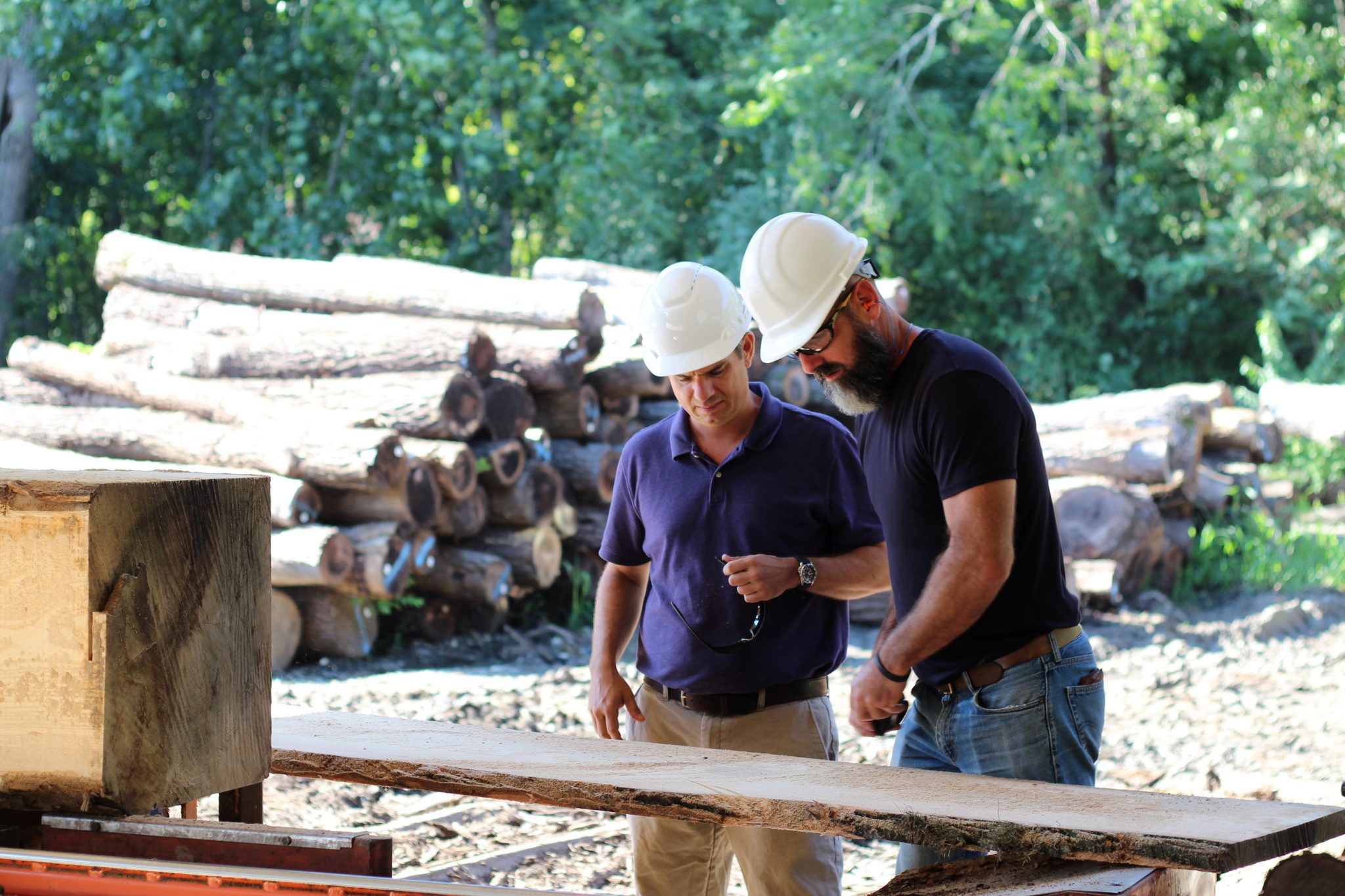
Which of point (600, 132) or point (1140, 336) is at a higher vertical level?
point (600, 132)

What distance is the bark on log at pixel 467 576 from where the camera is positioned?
775cm

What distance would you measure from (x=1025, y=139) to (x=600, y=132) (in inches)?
175

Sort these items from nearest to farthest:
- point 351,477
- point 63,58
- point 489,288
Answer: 1. point 351,477
2. point 489,288
3. point 63,58

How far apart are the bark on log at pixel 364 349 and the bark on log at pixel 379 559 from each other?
1.12m

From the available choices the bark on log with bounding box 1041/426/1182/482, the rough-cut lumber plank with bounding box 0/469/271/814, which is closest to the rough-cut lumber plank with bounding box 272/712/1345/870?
the rough-cut lumber plank with bounding box 0/469/271/814

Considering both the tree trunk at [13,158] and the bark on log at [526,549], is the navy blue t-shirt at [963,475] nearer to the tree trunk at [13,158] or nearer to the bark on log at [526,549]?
the bark on log at [526,549]

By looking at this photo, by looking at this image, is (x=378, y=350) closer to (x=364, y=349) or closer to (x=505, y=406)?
(x=364, y=349)

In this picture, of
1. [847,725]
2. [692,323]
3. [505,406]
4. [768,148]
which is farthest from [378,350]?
[768,148]

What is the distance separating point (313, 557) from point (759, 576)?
14.0ft

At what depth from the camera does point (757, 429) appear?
332 centimetres

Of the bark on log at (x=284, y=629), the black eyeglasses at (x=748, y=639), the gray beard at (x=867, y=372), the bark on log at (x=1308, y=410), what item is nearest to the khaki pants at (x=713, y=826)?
the black eyeglasses at (x=748, y=639)

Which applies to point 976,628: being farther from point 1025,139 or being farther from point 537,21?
point 537,21

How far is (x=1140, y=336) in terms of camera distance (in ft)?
50.4

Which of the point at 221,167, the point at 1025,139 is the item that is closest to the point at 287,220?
the point at 221,167
